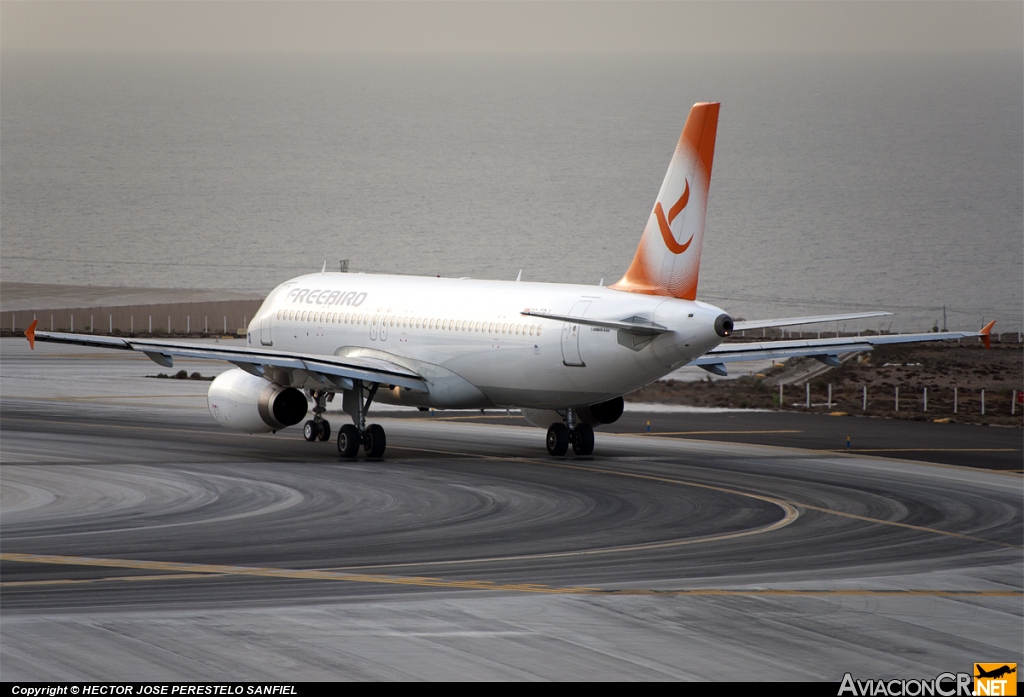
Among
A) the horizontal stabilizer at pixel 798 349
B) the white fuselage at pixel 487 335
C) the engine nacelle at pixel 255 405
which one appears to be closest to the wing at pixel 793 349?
the horizontal stabilizer at pixel 798 349

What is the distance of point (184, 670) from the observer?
→ 1534 cm

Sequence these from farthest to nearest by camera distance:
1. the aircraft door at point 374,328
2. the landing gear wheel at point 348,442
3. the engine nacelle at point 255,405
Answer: the aircraft door at point 374,328 < the engine nacelle at point 255,405 < the landing gear wheel at point 348,442

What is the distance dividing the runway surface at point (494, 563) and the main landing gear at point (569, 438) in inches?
36.0

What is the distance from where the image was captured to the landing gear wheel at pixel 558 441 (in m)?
37.9

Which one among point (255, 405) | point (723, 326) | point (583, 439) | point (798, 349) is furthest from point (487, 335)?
point (798, 349)

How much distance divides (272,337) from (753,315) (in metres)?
150

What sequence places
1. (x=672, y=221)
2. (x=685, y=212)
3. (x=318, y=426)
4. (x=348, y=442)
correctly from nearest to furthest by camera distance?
(x=685, y=212) < (x=672, y=221) < (x=348, y=442) < (x=318, y=426)

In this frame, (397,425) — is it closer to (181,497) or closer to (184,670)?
(181,497)

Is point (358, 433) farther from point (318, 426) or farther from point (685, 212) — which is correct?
point (685, 212)

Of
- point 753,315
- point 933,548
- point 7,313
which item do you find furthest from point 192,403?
point 753,315

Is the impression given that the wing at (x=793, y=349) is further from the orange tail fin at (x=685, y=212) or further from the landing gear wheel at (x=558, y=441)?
the orange tail fin at (x=685, y=212)

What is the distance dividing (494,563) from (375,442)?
48.4 ft

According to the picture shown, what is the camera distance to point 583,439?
37969mm

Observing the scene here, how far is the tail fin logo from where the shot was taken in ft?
111
